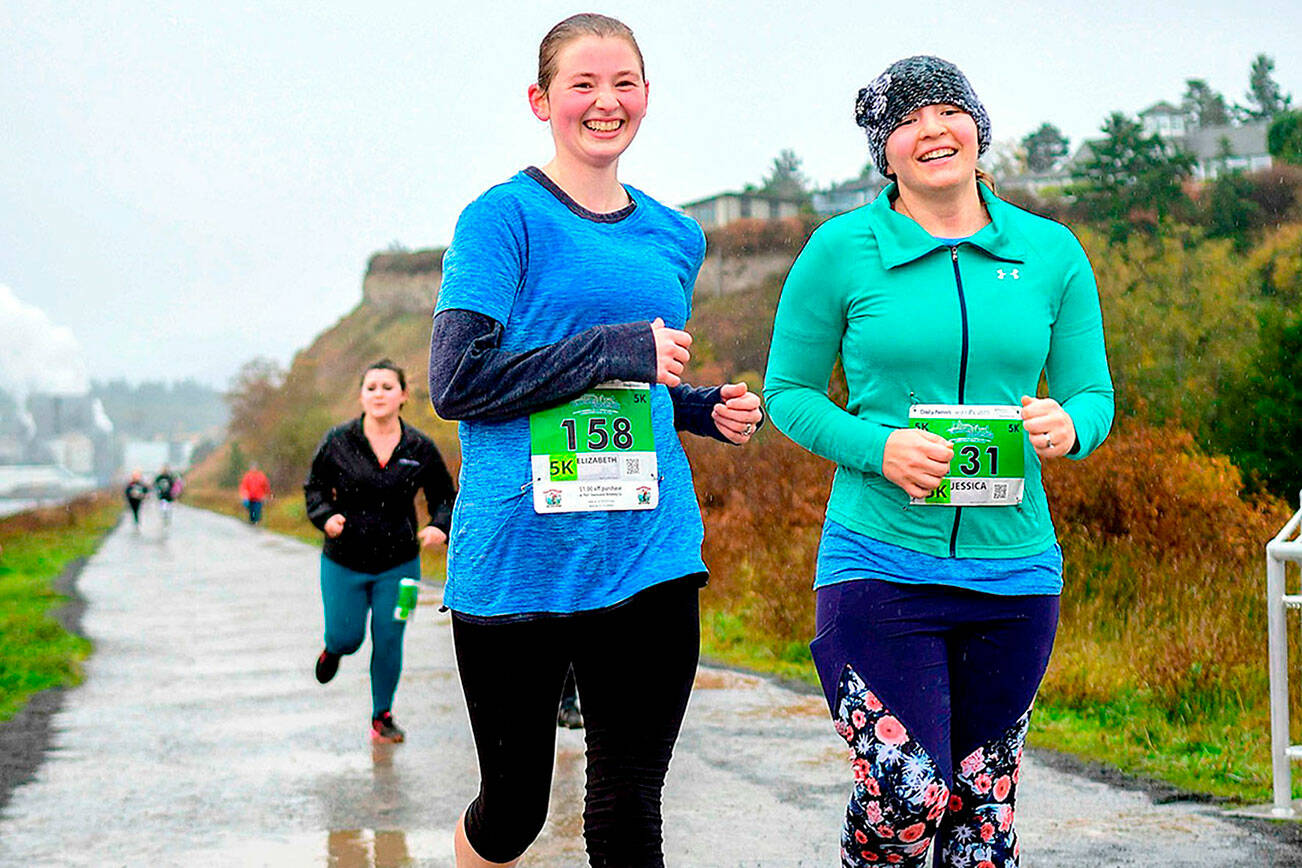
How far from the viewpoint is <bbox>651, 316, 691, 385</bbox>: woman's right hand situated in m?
3.01

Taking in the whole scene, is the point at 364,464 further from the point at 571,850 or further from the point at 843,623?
the point at 843,623

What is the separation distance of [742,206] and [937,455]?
12276 centimetres

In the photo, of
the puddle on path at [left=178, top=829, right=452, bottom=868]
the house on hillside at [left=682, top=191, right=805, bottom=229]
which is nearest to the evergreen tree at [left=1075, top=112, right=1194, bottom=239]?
the puddle on path at [left=178, top=829, right=452, bottom=868]

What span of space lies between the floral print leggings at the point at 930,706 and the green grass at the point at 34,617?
716 centimetres

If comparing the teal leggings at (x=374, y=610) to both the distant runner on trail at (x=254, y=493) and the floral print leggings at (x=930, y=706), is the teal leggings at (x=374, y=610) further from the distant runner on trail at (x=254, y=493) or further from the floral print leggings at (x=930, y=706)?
the distant runner on trail at (x=254, y=493)

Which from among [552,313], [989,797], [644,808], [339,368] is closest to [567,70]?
[552,313]

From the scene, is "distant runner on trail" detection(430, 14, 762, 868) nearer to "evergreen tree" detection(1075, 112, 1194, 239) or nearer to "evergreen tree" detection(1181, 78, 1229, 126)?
"evergreen tree" detection(1075, 112, 1194, 239)

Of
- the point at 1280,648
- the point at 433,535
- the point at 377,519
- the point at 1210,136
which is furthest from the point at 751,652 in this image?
the point at 1210,136

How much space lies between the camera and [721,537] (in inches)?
591

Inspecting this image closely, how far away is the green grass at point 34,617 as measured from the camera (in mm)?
10625

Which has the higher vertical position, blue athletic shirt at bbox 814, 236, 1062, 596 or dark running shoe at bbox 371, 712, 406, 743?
blue athletic shirt at bbox 814, 236, 1062, 596

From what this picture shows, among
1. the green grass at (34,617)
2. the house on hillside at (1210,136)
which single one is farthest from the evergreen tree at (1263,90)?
the green grass at (34,617)

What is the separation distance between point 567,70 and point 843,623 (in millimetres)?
1193

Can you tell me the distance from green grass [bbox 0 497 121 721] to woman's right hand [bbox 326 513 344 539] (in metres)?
2.85
